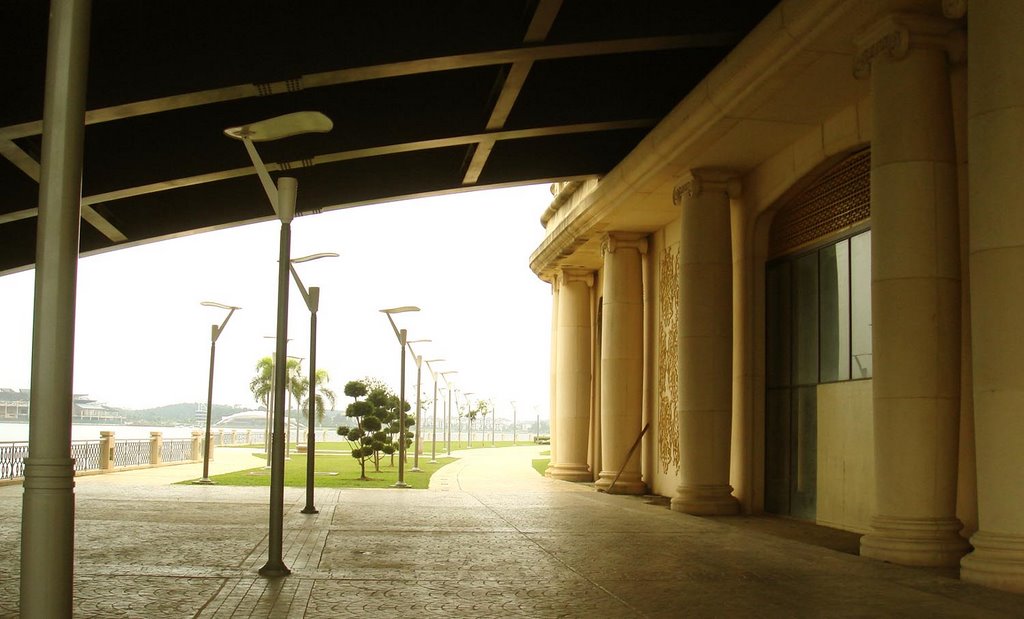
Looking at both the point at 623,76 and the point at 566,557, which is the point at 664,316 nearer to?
the point at 623,76

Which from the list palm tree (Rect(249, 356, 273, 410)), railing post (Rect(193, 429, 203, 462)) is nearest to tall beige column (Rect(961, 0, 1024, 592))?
railing post (Rect(193, 429, 203, 462))

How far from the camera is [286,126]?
31.7ft

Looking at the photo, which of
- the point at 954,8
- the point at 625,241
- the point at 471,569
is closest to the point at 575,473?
the point at 625,241

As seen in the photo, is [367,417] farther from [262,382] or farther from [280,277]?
[262,382]

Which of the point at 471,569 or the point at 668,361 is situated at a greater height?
the point at 668,361

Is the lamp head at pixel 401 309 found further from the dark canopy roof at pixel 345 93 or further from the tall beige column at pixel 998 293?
the tall beige column at pixel 998 293

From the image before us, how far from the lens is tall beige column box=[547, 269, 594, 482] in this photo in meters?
28.1

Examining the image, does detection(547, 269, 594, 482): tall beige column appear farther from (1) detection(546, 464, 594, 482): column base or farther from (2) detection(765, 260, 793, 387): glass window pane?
(2) detection(765, 260, 793, 387): glass window pane

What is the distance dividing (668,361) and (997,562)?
13.1 m

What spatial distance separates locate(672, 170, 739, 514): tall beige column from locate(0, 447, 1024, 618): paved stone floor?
881 millimetres

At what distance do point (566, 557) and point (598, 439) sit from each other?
671 inches

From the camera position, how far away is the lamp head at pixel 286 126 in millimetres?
9430

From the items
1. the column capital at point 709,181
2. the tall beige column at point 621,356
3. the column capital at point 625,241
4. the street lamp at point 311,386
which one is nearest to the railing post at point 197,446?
the tall beige column at point 621,356

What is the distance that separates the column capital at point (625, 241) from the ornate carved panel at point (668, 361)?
0.87 metres
